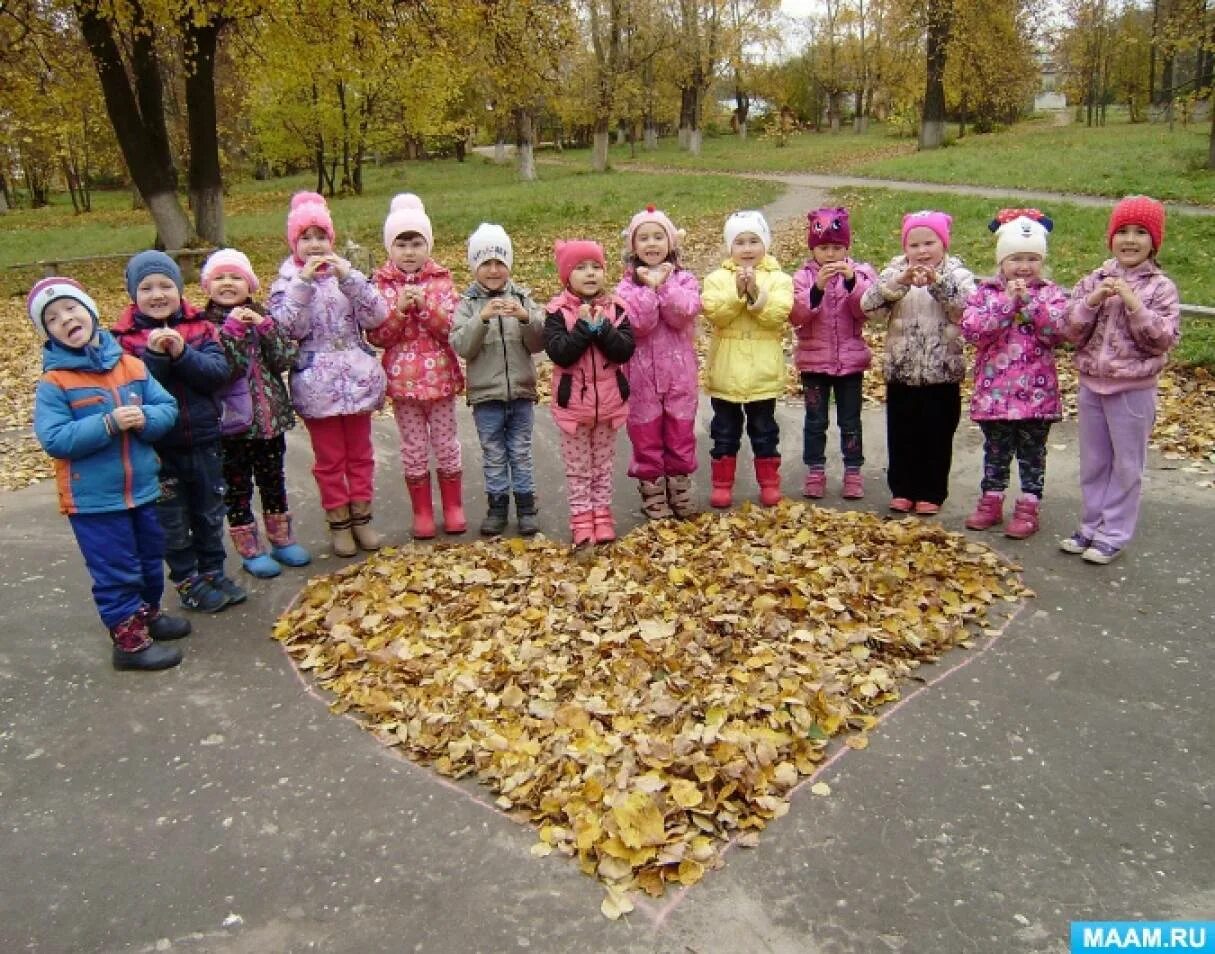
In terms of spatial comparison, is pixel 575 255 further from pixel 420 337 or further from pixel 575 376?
pixel 420 337

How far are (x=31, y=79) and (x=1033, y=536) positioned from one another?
17.5 metres

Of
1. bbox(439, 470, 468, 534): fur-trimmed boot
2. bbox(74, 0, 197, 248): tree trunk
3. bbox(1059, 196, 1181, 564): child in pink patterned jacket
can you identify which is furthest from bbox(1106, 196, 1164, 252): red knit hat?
bbox(74, 0, 197, 248): tree trunk

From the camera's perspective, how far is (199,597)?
192 inches

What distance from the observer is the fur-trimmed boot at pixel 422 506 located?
559 cm

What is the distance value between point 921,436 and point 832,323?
828mm

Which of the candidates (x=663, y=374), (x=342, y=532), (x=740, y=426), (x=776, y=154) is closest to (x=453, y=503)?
(x=342, y=532)

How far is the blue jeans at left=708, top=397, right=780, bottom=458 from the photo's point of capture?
5.68 m

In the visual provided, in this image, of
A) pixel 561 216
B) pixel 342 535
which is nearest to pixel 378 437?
pixel 342 535

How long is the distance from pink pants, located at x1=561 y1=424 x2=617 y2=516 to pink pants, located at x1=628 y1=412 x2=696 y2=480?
0.24 metres

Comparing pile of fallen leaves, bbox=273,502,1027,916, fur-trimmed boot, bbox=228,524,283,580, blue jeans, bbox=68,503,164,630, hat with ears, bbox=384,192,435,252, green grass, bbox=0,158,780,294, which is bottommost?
pile of fallen leaves, bbox=273,502,1027,916

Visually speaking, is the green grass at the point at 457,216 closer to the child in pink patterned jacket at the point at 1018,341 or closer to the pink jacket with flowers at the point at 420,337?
the pink jacket with flowers at the point at 420,337

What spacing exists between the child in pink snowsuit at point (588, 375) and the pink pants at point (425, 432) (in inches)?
26.7

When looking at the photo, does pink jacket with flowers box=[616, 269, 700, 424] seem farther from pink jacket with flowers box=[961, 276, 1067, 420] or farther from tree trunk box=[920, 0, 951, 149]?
tree trunk box=[920, 0, 951, 149]

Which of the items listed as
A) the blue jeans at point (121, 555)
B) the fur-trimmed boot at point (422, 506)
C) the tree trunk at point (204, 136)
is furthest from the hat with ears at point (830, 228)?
the tree trunk at point (204, 136)
